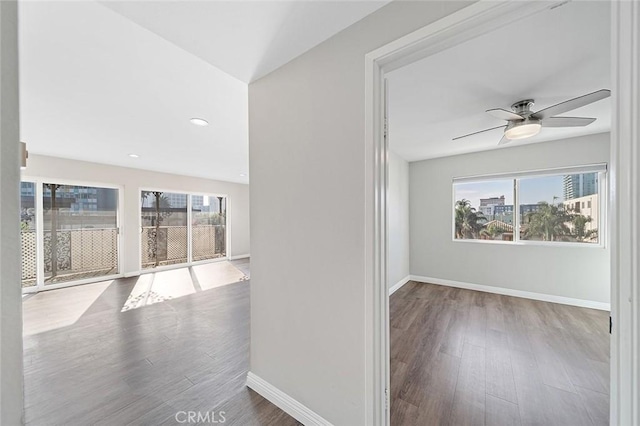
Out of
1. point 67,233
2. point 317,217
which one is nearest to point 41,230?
point 67,233

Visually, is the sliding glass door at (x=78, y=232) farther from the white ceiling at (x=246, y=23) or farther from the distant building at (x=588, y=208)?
the distant building at (x=588, y=208)

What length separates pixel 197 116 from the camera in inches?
98.6

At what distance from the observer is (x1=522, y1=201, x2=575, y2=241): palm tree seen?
3453 mm

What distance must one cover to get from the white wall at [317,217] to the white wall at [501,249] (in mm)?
3674

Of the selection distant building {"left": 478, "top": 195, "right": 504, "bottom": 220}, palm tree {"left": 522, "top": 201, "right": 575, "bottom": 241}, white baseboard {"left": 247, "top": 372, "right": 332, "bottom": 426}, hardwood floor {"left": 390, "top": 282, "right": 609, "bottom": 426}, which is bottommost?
hardwood floor {"left": 390, "top": 282, "right": 609, "bottom": 426}

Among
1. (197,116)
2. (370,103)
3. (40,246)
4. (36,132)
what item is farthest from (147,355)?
(40,246)

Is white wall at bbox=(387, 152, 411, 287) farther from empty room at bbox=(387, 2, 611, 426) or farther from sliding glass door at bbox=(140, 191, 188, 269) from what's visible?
sliding glass door at bbox=(140, 191, 188, 269)

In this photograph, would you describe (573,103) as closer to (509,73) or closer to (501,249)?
(509,73)

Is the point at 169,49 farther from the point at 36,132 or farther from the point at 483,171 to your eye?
the point at 483,171

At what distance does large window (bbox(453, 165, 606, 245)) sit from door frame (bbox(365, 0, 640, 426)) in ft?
12.0

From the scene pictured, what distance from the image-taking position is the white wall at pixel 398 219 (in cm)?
384

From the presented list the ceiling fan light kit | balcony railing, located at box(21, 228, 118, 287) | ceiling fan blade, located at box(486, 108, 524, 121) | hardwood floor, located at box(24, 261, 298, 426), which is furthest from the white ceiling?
balcony railing, located at box(21, 228, 118, 287)

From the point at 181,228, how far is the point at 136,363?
4418 mm

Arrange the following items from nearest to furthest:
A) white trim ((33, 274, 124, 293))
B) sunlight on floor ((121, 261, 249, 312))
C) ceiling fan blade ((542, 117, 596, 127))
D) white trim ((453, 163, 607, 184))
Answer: ceiling fan blade ((542, 117, 596, 127)), white trim ((453, 163, 607, 184)), sunlight on floor ((121, 261, 249, 312)), white trim ((33, 274, 124, 293))
